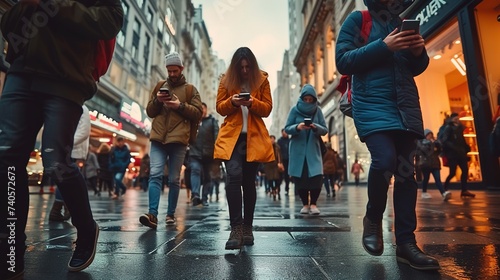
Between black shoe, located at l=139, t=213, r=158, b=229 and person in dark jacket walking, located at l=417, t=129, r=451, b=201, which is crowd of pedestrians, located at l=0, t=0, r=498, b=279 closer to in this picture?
black shoe, located at l=139, t=213, r=158, b=229

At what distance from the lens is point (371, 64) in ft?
7.09

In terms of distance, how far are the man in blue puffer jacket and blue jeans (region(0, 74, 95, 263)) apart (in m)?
1.69

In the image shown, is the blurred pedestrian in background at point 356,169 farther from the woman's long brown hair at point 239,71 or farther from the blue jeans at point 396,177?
the blue jeans at point 396,177

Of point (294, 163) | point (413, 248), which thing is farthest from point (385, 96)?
point (294, 163)

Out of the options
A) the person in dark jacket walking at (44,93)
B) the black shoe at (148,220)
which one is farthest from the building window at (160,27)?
the person in dark jacket walking at (44,93)

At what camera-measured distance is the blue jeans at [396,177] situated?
6.86 feet

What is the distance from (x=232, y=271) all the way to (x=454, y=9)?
9826mm

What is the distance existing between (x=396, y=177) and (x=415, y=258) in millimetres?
503

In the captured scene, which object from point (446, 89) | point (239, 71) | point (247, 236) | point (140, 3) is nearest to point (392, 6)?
point (239, 71)

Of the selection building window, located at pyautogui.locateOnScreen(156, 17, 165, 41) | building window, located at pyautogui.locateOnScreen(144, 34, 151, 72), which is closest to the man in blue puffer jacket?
building window, located at pyautogui.locateOnScreen(144, 34, 151, 72)

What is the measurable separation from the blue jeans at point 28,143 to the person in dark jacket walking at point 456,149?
7535 millimetres

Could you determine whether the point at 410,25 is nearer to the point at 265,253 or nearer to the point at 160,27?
the point at 265,253

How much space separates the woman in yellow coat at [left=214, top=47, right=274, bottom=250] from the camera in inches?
106

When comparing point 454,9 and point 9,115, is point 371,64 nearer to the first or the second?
point 9,115
